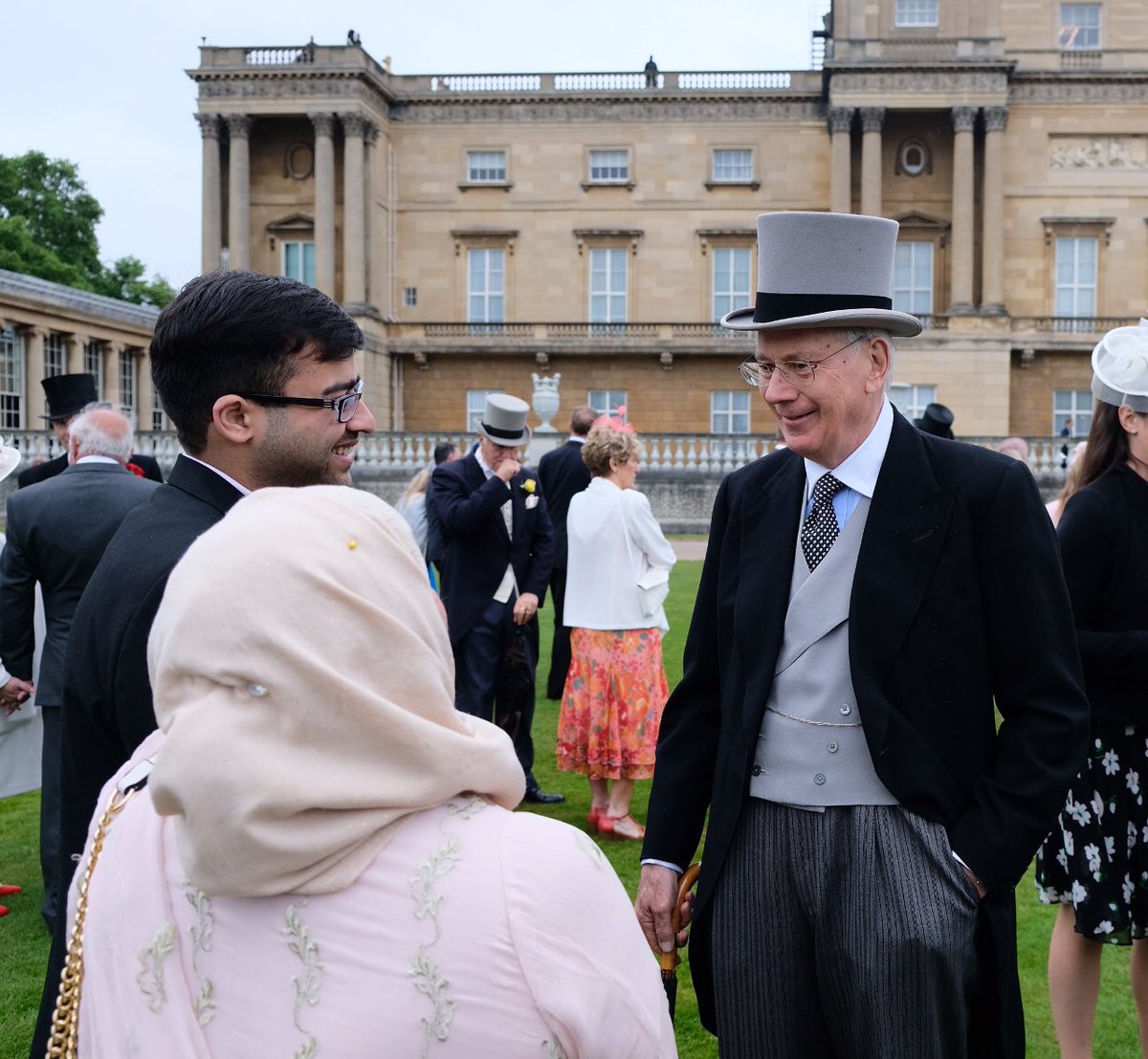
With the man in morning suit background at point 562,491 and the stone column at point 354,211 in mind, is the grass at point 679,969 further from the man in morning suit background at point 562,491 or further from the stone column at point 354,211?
the stone column at point 354,211

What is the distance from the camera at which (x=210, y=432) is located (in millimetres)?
2387

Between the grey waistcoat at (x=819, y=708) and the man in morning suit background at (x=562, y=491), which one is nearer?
the grey waistcoat at (x=819, y=708)

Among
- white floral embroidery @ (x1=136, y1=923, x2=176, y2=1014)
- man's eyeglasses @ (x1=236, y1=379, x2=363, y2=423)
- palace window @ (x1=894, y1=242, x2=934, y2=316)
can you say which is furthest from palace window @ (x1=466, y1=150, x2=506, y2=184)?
white floral embroidery @ (x1=136, y1=923, x2=176, y2=1014)

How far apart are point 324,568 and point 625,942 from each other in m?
0.61

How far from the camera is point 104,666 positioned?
2283mm

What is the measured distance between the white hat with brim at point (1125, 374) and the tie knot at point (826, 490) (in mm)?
1320

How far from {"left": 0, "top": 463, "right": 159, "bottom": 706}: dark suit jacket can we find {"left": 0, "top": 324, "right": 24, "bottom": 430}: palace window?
31090mm

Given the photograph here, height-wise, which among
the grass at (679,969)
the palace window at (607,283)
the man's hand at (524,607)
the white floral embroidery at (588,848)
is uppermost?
the palace window at (607,283)

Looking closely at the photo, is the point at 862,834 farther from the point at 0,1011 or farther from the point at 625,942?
the point at 0,1011

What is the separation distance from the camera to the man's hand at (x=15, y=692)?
610 centimetres

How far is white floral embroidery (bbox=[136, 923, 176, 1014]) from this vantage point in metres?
1.58

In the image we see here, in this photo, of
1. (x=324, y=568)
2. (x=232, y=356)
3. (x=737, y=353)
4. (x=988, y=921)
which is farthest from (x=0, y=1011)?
(x=737, y=353)

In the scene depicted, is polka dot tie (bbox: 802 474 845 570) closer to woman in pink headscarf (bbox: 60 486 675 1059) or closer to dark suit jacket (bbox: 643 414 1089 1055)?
dark suit jacket (bbox: 643 414 1089 1055)

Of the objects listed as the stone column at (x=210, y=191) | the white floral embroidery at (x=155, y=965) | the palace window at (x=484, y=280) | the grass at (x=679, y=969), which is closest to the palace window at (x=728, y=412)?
the palace window at (x=484, y=280)
